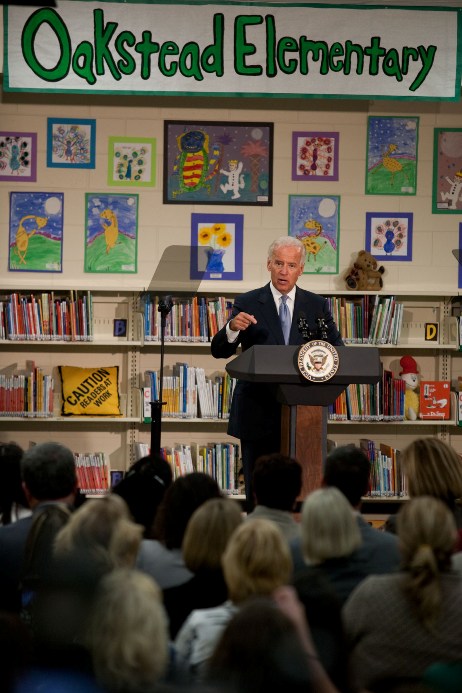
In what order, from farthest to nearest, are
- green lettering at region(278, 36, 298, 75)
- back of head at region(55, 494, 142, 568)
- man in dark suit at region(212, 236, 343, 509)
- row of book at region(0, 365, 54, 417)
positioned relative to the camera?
row of book at region(0, 365, 54, 417) < green lettering at region(278, 36, 298, 75) < man in dark suit at region(212, 236, 343, 509) < back of head at region(55, 494, 142, 568)

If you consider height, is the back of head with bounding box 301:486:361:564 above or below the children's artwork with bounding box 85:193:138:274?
below

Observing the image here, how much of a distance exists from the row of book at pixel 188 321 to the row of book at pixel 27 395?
2.41ft

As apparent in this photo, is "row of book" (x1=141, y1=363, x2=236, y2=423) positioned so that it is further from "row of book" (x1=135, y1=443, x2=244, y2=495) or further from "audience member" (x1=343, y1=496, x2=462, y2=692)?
"audience member" (x1=343, y1=496, x2=462, y2=692)

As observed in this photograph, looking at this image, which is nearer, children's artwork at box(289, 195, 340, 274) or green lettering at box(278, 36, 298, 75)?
green lettering at box(278, 36, 298, 75)

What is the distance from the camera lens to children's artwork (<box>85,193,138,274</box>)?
6.98 m

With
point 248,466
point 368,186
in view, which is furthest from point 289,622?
point 368,186

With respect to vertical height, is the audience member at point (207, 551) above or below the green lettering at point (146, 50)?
below

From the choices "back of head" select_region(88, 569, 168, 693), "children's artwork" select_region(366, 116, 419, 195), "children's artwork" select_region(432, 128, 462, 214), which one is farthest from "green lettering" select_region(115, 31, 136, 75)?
"back of head" select_region(88, 569, 168, 693)

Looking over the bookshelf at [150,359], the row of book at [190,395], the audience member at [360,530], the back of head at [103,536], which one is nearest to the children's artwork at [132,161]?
the bookshelf at [150,359]

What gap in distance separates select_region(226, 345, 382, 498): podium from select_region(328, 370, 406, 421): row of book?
251 cm

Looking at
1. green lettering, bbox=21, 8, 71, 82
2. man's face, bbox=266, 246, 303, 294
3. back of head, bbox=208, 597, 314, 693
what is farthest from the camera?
green lettering, bbox=21, 8, 71, 82

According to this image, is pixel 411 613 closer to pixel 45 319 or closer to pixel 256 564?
pixel 256 564

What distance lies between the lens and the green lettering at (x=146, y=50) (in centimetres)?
653

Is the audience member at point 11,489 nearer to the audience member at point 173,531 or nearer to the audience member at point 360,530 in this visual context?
the audience member at point 173,531
